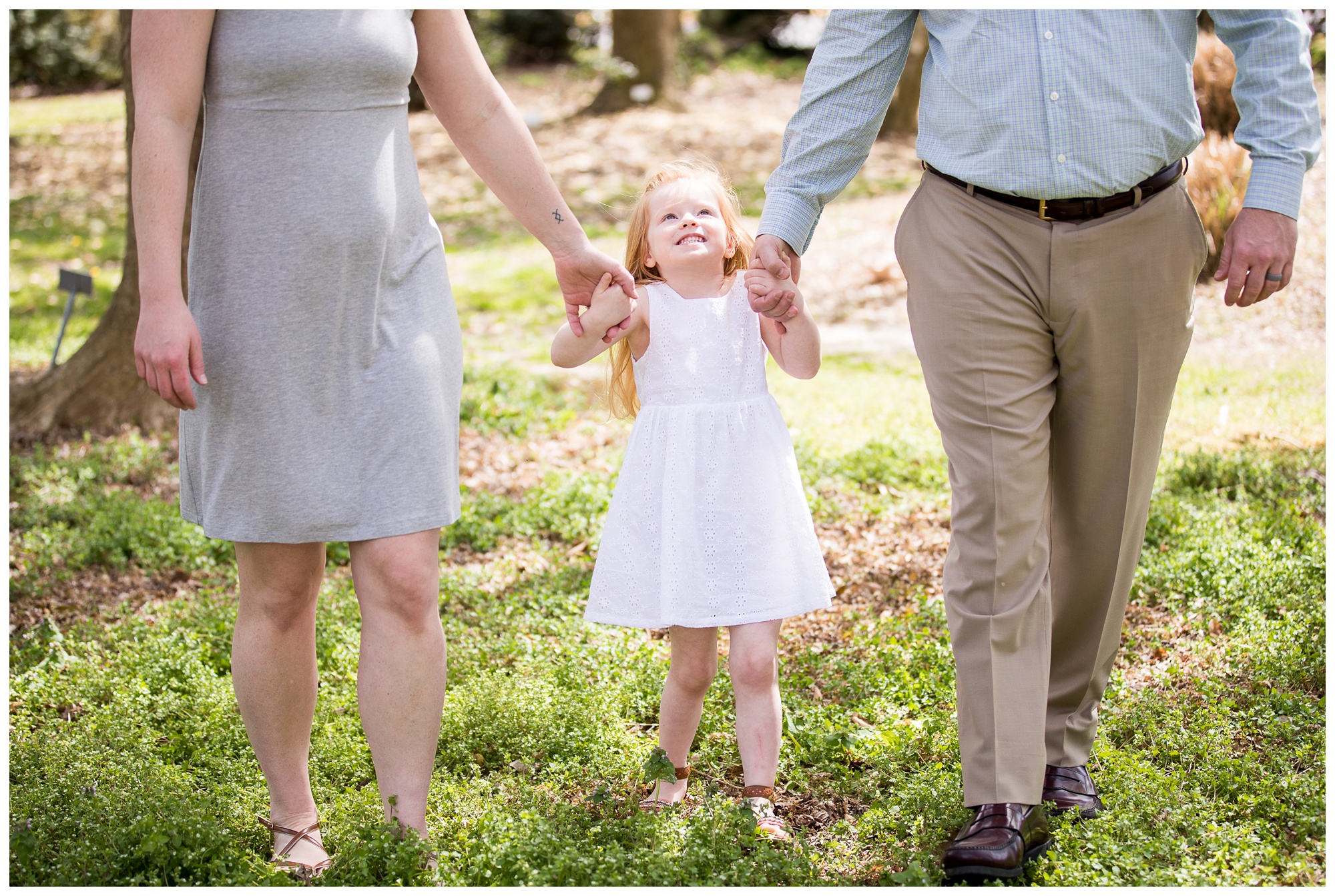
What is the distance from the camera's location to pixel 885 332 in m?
8.08

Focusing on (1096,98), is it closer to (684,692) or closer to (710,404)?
(710,404)

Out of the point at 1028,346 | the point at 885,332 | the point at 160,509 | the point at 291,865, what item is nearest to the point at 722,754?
the point at 291,865

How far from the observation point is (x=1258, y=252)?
8.14 feet

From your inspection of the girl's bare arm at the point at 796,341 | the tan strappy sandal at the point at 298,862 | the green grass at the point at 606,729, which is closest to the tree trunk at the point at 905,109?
the green grass at the point at 606,729

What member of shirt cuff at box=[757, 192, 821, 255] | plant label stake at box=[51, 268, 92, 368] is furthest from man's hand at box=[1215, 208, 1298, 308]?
plant label stake at box=[51, 268, 92, 368]

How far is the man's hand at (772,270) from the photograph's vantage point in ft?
8.91

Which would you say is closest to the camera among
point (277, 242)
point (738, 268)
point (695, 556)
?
point (277, 242)

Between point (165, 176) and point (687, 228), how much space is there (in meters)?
1.16

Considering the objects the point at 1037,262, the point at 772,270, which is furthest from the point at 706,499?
the point at 1037,262

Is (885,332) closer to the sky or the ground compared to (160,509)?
closer to the ground

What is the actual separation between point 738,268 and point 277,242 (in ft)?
3.99

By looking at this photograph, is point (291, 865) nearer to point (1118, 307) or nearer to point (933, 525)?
point (1118, 307)

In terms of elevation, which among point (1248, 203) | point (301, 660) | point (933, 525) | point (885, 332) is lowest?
point (885, 332)

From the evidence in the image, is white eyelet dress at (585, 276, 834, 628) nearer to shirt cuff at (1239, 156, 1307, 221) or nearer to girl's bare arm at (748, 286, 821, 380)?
girl's bare arm at (748, 286, 821, 380)
